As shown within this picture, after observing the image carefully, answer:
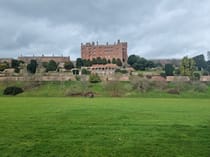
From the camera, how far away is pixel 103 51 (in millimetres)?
153125

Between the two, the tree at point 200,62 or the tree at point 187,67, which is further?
the tree at point 200,62

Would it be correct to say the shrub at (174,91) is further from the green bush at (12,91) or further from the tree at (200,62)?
the tree at (200,62)

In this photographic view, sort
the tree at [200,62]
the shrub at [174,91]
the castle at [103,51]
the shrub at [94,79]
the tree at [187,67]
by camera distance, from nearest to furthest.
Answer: the shrub at [174,91] < the shrub at [94,79] < the tree at [187,67] < the tree at [200,62] < the castle at [103,51]

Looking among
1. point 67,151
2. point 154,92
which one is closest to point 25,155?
point 67,151

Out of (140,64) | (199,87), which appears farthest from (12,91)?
(140,64)

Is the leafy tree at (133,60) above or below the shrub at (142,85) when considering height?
above

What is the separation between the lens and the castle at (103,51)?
15088cm

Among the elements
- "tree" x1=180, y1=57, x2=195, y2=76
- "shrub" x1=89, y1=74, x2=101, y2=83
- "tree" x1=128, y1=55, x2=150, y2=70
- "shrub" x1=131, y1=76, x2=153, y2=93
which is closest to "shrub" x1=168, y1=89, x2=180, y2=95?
"shrub" x1=131, y1=76, x2=153, y2=93

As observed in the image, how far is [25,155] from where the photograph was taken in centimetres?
868

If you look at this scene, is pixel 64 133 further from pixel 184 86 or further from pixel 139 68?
pixel 139 68

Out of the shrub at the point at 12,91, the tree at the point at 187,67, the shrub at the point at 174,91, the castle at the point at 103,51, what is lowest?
the shrub at the point at 174,91

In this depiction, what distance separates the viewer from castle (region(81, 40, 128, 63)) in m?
151

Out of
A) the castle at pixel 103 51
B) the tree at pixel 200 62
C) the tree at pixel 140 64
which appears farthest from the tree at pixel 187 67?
the castle at pixel 103 51

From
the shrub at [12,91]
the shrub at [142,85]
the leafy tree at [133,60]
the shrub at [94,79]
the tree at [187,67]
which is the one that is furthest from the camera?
the leafy tree at [133,60]
